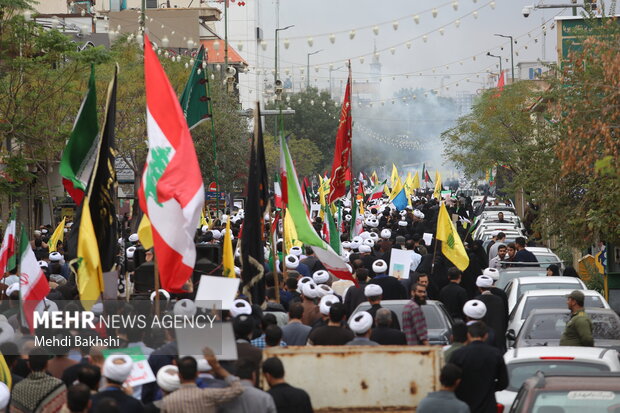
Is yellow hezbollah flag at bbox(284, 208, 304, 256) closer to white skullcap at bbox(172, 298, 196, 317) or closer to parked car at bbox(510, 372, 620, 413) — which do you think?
white skullcap at bbox(172, 298, 196, 317)

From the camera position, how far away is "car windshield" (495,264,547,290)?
19.2 metres

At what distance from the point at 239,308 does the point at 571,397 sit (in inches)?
148

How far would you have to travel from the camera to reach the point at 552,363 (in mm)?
10359

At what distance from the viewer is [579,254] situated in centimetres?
2986

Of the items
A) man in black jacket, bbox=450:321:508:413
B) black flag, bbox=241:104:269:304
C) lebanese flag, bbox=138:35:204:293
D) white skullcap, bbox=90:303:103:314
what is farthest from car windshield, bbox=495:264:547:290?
man in black jacket, bbox=450:321:508:413

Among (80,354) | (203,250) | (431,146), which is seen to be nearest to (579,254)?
(203,250)

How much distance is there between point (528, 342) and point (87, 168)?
523 centimetres

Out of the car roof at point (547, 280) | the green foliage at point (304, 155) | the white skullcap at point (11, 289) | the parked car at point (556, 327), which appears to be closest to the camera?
the parked car at point (556, 327)

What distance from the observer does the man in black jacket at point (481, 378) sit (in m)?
9.44

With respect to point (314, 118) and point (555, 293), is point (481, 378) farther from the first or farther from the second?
point (314, 118)

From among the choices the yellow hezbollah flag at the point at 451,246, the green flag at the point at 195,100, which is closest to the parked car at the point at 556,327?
the yellow hezbollah flag at the point at 451,246

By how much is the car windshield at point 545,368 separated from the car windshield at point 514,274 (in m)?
8.44

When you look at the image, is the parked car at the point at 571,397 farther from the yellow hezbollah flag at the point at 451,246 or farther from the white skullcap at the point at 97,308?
the yellow hezbollah flag at the point at 451,246

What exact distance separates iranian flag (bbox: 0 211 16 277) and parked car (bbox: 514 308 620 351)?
6932 millimetres
